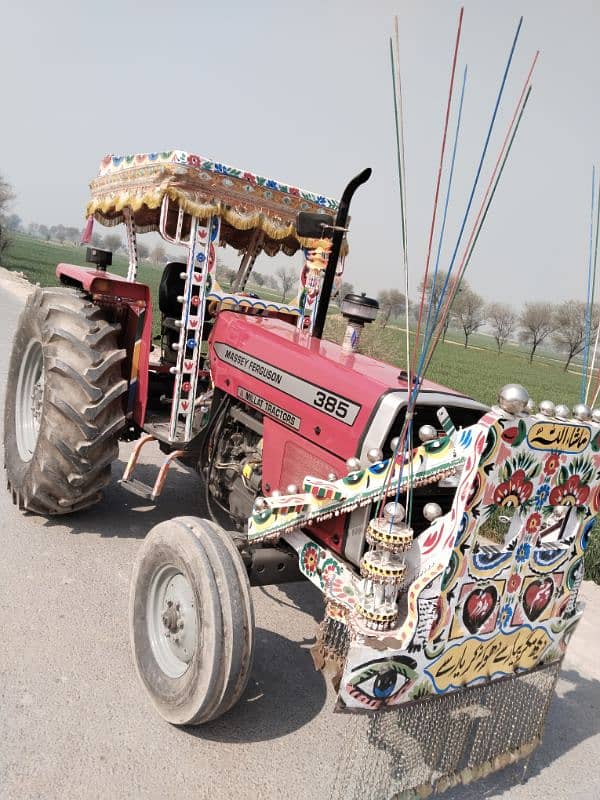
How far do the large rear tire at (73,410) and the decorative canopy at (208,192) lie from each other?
789mm

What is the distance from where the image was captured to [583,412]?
2.21 m

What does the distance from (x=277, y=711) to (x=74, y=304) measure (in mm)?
2756

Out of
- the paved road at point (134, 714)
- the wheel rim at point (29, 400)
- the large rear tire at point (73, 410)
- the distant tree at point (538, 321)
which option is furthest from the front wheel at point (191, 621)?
the distant tree at point (538, 321)

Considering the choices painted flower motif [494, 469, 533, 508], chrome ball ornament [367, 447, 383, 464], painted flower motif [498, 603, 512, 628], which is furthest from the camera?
chrome ball ornament [367, 447, 383, 464]

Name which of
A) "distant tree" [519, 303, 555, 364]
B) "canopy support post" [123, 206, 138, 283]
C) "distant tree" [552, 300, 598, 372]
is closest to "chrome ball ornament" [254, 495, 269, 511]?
"canopy support post" [123, 206, 138, 283]

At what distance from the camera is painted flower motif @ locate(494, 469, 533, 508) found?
205cm

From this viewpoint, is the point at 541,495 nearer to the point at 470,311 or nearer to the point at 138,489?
the point at 138,489

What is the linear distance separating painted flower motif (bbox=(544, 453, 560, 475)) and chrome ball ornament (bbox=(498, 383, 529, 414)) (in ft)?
0.87

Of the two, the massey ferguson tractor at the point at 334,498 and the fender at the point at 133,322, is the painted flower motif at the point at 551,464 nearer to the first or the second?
the massey ferguson tractor at the point at 334,498

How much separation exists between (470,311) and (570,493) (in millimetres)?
72556

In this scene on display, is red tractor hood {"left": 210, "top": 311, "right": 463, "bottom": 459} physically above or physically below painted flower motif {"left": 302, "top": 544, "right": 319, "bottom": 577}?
above

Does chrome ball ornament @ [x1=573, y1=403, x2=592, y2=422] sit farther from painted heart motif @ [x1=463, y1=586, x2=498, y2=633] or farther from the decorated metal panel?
painted heart motif @ [x1=463, y1=586, x2=498, y2=633]

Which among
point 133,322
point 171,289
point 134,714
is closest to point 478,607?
point 134,714

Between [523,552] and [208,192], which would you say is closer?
[523,552]
